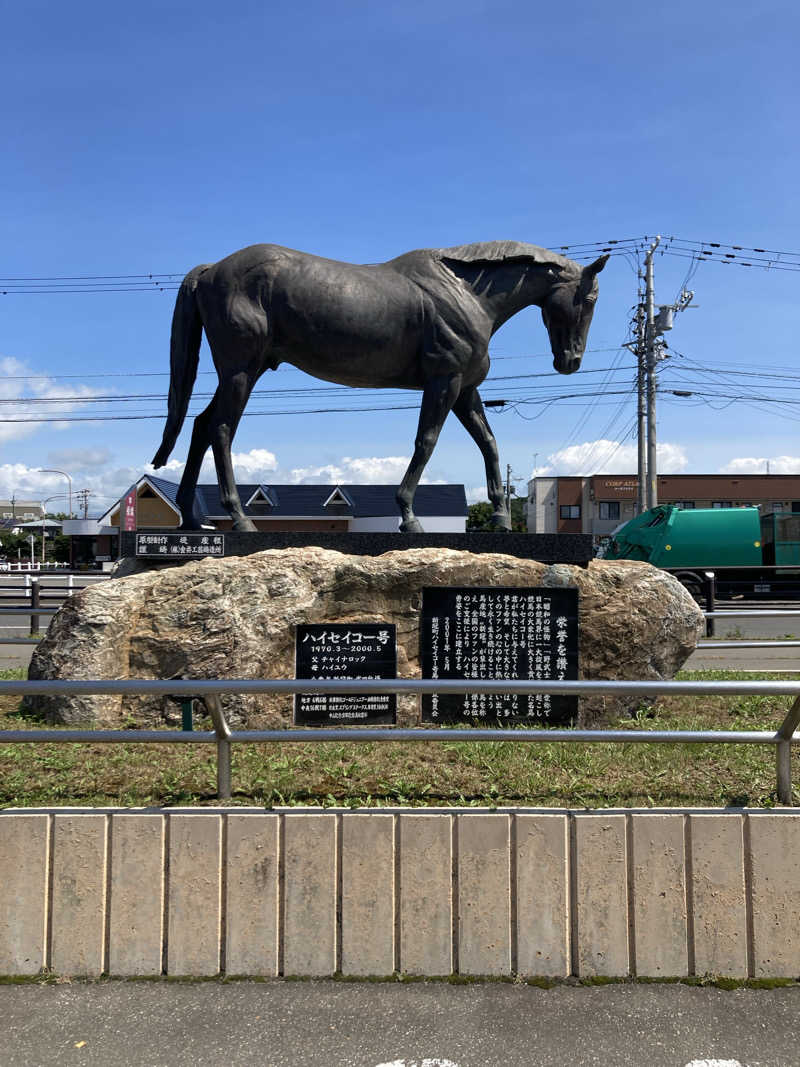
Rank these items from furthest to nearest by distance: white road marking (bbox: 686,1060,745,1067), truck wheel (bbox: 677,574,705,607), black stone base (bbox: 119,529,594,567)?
truck wheel (bbox: 677,574,705,607)
black stone base (bbox: 119,529,594,567)
white road marking (bbox: 686,1060,745,1067)

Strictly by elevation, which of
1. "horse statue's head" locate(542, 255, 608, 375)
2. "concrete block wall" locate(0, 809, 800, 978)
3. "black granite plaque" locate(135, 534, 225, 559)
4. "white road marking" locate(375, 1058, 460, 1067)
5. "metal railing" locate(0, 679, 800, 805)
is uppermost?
"horse statue's head" locate(542, 255, 608, 375)

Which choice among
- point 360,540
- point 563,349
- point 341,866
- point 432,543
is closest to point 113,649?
point 360,540

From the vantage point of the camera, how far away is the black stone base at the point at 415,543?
231 inches

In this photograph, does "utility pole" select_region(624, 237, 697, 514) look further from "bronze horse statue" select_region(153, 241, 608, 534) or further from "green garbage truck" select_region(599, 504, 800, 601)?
"bronze horse statue" select_region(153, 241, 608, 534)

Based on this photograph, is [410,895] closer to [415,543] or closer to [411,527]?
[415,543]

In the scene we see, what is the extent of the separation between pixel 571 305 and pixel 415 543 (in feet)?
7.87

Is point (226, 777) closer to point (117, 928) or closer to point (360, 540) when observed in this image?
point (117, 928)

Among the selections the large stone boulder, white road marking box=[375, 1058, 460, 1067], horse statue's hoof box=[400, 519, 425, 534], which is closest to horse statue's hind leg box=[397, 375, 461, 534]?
horse statue's hoof box=[400, 519, 425, 534]

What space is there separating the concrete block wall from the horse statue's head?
4.50 meters

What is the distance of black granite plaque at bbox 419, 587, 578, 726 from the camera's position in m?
5.14

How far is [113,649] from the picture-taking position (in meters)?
5.18

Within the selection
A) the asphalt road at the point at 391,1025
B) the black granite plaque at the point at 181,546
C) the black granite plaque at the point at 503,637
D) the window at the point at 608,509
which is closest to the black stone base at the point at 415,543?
the black granite plaque at the point at 181,546

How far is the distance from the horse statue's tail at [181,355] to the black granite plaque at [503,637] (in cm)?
256

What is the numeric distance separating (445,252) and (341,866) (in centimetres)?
493
